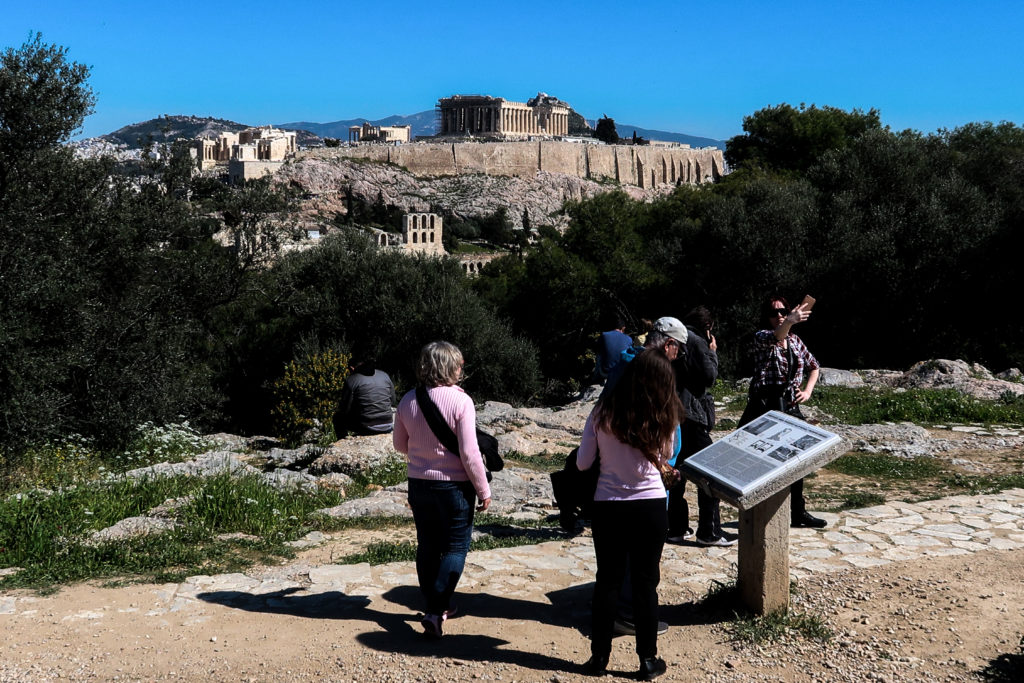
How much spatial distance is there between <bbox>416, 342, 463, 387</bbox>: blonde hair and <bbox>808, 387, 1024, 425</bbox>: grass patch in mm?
8513

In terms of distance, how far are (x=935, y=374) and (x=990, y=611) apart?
404 inches

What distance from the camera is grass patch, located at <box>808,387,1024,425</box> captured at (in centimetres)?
1141

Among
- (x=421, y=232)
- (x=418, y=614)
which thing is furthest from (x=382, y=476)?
(x=421, y=232)

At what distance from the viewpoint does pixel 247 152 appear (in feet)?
300

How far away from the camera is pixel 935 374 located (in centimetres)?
1421

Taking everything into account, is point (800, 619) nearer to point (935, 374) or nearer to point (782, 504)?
point (782, 504)

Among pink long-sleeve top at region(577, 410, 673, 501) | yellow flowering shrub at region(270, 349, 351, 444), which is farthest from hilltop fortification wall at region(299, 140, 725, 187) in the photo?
pink long-sleeve top at region(577, 410, 673, 501)

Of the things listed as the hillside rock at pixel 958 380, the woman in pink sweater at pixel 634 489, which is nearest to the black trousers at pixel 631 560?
the woman in pink sweater at pixel 634 489

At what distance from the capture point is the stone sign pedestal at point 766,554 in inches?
181

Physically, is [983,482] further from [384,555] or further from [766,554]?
[384,555]

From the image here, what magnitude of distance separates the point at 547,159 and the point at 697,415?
94.0m

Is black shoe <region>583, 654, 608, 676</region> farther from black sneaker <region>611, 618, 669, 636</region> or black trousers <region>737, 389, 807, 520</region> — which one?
black trousers <region>737, 389, 807, 520</region>

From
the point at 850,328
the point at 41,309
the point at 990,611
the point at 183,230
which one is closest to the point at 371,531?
the point at 990,611

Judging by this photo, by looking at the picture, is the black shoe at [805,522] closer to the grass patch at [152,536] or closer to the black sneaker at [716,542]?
the black sneaker at [716,542]
